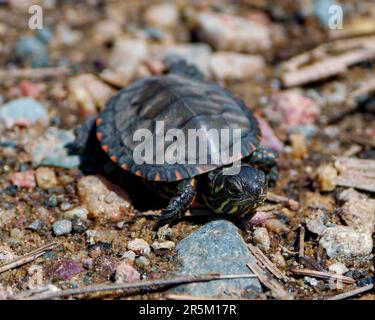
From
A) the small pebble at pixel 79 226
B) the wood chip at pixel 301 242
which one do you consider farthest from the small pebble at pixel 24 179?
the wood chip at pixel 301 242

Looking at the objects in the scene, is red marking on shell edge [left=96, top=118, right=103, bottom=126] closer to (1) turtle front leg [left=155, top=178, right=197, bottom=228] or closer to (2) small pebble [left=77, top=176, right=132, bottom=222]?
(2) small pebble [left=77, top=176, right=132, bottom=222]

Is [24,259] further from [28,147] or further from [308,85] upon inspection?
[308,85]

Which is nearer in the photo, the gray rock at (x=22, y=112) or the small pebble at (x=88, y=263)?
the small pebble at (x=88, y=263)

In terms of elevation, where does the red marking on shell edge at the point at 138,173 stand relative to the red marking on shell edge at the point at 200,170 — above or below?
below

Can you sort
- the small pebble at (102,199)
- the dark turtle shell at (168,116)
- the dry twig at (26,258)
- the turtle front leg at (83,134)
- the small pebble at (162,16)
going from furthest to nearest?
the small pebble at (162,16)
the turtle front leg at (83,134)
the small pebble at (102,199)
the dark turtle shell at (168,116)
the dry twig at (26,258)

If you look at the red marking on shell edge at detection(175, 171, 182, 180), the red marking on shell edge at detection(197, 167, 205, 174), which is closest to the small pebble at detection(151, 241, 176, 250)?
the red marking on shell edge at detection(175, 171, 182, 180)

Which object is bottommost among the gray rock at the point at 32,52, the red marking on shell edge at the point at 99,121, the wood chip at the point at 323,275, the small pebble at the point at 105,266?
the wood chip at the point at 323,275

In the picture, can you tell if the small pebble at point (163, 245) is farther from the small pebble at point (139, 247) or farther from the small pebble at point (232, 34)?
the small pebble at point (232, 34)

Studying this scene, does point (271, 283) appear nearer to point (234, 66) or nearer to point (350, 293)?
point (350, 293)
